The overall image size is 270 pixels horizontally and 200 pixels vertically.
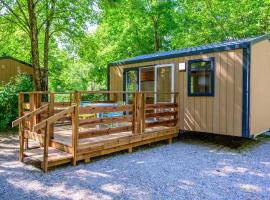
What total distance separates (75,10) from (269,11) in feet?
33.1

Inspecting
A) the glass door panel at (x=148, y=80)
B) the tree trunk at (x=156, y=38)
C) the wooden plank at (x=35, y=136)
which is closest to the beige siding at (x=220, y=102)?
the glass door panel at (x=148, y=80)

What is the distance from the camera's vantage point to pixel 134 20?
16.5m

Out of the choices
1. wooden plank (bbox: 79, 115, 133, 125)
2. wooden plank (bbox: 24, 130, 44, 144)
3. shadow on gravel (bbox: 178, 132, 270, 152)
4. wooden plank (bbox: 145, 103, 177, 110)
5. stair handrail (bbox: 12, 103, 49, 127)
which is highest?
wooden plank (bbox: 145, 103, 177, 110)

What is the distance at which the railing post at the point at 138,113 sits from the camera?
18.0 ft

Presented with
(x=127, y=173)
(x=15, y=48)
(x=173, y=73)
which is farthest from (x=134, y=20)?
(x=127, y=173)

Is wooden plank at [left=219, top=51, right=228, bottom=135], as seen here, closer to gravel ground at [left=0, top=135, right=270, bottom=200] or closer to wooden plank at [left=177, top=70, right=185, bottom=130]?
gravel ground at [left=0, top=135, right=270, bottom=200]

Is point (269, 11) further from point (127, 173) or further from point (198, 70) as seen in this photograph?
point (127, 173)

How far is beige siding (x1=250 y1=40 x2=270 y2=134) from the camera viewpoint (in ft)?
18.3

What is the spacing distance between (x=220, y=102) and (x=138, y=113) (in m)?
2.00

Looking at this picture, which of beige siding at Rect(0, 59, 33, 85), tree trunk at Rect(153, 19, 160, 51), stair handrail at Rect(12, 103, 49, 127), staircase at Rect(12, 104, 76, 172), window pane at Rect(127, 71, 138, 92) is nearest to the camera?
staircase at Rect(12, 104, 76, 172)

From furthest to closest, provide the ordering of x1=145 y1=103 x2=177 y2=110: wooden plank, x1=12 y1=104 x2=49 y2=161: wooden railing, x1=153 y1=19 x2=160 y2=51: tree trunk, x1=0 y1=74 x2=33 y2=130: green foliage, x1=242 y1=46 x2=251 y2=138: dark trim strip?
x1=153 y1=19 x2=160 y2=51: tree trunk < x1=0 y1=74 x2=33 y2=130: green foliage < x1=145 y1=103 x2=177 y2=110: wooden plank < x1=242 y1=46 x2=251 y2=138: dark trim strip < x1=12 y1=104 x2=49 y2=161: wooden railing

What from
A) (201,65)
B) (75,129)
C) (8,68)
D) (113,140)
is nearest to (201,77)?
(201,65)

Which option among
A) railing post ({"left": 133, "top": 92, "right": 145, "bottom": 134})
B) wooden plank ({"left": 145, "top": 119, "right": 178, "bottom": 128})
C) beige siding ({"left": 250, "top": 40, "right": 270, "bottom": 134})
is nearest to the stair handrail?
railing post ({"left": 133, "top": 92, "right": 145, "bottom": 134})

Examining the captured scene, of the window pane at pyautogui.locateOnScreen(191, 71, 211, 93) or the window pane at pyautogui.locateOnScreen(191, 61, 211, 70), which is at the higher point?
the window pane at pyautogui.locateOnScreen(191, 61, 211, 70)
